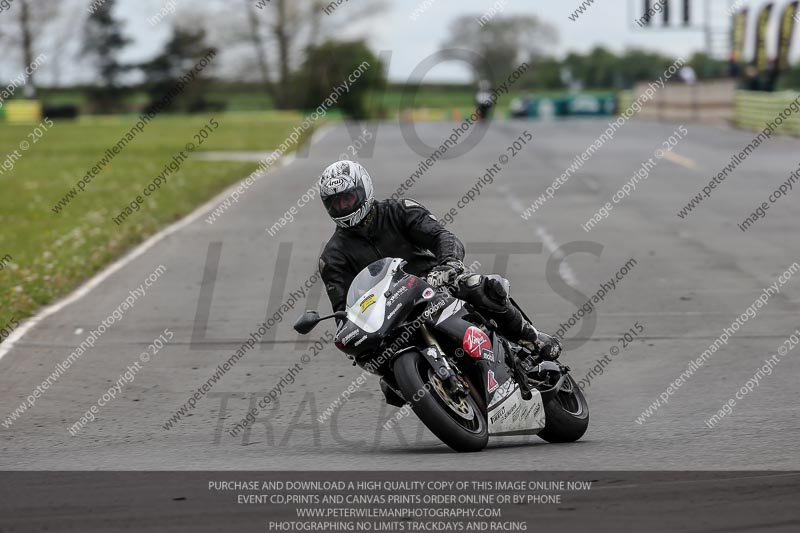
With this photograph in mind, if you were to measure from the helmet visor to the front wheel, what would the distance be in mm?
1067

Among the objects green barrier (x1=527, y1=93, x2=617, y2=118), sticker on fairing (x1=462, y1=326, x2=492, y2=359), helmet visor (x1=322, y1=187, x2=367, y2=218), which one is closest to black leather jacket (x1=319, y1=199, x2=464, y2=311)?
helmet visor (x1=322, y1=187, x2=367, y2=218)

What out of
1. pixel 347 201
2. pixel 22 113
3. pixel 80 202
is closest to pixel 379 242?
pixel 347 201

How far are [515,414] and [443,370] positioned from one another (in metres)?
0.69

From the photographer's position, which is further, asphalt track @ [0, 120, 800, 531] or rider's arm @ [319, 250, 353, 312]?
rider's arm @ [319, 250, 353, 312]

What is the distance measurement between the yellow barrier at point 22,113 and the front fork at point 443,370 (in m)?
72.1

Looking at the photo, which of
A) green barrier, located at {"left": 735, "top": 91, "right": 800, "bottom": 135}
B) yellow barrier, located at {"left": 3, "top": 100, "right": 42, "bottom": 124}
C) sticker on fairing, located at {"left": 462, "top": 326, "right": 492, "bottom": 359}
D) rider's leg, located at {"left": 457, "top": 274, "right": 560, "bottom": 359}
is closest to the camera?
sticker on fairing, located at {"left": 462, "top": 326, "right": 492, "bottom": 359}

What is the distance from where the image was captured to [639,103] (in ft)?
221

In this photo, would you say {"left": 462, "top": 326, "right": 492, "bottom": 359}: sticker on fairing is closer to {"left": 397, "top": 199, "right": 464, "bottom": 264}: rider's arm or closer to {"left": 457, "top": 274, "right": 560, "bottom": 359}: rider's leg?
{"left": 457, "top": 274, "right": 560, "bottom": 359}: rider's leg

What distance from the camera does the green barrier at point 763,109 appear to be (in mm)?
40312

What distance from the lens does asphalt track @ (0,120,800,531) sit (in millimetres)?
7770
